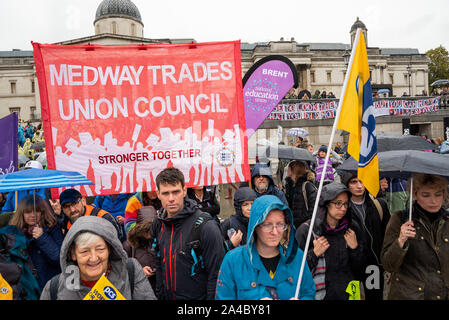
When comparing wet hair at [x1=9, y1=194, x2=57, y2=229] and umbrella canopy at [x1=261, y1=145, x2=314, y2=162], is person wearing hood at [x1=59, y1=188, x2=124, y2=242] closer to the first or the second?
wet hair at [x1=9, y1=194, x2=57, y2=229]

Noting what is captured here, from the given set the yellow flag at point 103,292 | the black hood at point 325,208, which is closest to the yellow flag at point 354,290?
the black hood at point 325,208

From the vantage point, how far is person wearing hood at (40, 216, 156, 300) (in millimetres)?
2045

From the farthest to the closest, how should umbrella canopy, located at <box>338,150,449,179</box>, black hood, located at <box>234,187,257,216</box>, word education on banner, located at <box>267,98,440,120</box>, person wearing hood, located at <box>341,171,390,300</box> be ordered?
word education on banner, located at <box>267,98,440,120</box>
black hood, located at <box>234,187,257,216</box>
person wearing hood, located at <box>341,171,390,300</box>
umbrella canopy, located at <box>338,150,449,179</box>

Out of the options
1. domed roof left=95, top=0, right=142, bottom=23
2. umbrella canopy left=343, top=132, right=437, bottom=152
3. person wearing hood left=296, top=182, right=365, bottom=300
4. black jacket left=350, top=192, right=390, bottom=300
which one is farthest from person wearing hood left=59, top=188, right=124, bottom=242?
domed roof left=95, top=0, right=142, bottom=23

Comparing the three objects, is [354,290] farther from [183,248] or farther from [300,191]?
[300,191]

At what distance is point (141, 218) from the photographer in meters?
3.47

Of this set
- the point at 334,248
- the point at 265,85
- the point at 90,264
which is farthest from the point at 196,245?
the point at 265,85

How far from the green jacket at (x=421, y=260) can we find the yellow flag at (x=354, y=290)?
0.97ft

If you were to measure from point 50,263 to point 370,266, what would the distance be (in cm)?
297

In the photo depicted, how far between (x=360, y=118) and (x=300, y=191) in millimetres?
2452

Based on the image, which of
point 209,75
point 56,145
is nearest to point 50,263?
point 56,145

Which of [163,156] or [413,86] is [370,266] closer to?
[163,156]

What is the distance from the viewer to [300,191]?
16.9ft

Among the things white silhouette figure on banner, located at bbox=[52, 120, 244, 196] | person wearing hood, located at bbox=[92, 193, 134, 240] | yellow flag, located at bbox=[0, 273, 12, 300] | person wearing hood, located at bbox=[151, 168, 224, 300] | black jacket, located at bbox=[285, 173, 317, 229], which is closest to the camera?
yellow flag, located at bbox=[0, 273, 12, 300]
